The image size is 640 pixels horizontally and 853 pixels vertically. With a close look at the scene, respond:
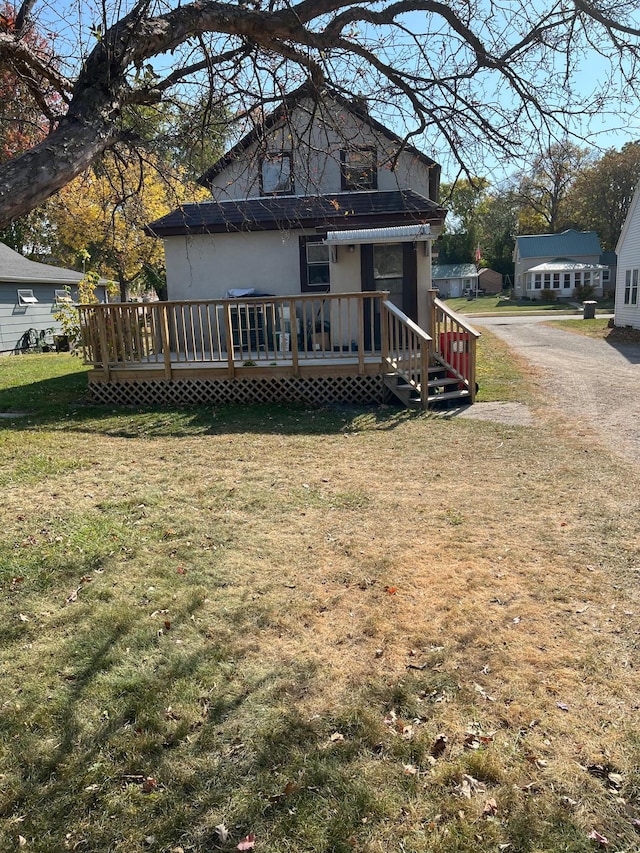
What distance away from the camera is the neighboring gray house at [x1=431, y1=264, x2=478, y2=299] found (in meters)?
64.2

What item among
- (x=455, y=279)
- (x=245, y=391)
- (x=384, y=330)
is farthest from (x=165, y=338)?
(x=455, y=279)

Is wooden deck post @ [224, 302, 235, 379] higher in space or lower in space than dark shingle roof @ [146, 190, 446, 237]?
lower

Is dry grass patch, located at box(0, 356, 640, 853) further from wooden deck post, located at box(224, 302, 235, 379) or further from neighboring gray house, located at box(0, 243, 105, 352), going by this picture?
neighboring gray house, located at box(0, 243, 105, 352)

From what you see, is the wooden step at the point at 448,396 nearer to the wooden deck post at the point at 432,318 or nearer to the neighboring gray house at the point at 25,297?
the wooden deck post at the point at 432,318

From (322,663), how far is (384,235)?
9603 millimetres

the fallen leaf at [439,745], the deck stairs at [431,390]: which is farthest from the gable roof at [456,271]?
the fallen leaf at [439,745]

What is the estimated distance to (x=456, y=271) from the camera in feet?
213

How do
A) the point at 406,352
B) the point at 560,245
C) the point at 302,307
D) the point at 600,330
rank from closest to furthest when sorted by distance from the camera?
1. the point at 406,352
2. the point at 302,307
3. the point at 600,330
4. the point at 560,245

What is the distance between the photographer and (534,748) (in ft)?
8.29

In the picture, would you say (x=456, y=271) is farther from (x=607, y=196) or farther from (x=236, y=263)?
(x=236, y=263)

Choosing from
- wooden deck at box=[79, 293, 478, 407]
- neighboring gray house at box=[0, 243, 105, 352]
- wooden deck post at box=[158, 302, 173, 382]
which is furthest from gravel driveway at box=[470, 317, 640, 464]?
neighboring gray house at box=[0, 243, 105, 352]

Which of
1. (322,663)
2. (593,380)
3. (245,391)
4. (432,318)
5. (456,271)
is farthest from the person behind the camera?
(456,271)

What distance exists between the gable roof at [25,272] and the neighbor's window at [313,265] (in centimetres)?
1254

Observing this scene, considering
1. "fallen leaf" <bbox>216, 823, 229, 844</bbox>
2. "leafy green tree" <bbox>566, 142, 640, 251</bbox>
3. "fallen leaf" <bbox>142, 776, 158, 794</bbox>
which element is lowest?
"fallen leaf" <bbox>216, 823, 229, 844</bbox>
